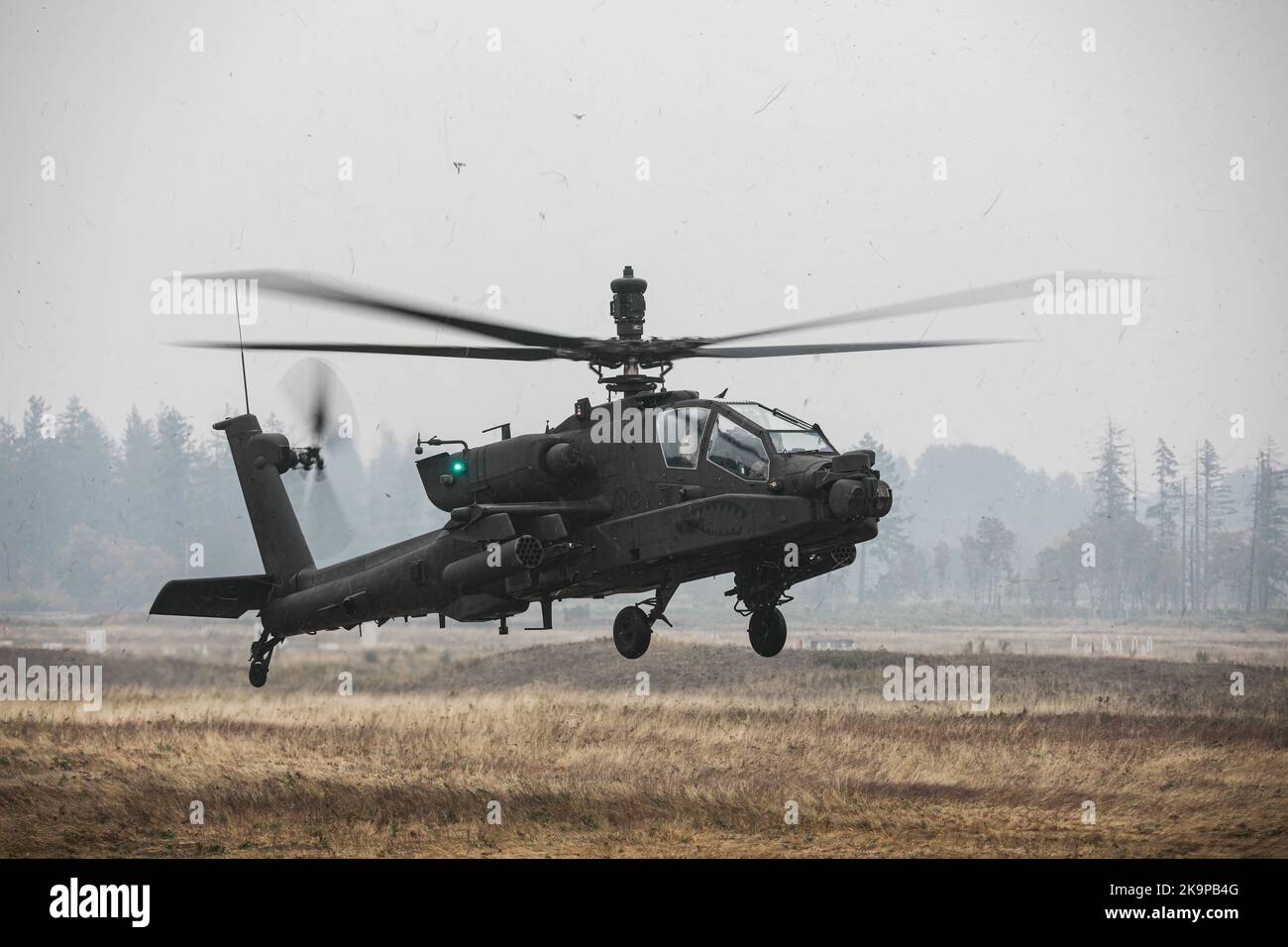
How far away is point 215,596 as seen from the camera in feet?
74.4

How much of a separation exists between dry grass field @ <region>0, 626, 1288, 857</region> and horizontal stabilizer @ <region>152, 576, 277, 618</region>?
2318mm

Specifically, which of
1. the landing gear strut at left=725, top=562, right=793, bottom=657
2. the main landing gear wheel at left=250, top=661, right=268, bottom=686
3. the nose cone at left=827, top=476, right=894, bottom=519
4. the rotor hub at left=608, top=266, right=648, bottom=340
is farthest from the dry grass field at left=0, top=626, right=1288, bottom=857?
the rotor hub at left=608, top=266, right=648, bottom=340

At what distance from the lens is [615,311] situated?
19281 millimetres

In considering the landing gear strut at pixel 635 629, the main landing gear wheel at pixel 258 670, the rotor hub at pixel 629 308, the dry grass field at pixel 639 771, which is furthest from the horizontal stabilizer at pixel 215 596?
the rotor hub at pixel 629 308

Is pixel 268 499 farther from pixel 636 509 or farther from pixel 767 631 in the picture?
pixel 767 631

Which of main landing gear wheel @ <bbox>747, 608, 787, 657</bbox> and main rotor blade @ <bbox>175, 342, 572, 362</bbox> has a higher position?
main rotor blade @ <bbox>175, 342, 572, 362</bbox>

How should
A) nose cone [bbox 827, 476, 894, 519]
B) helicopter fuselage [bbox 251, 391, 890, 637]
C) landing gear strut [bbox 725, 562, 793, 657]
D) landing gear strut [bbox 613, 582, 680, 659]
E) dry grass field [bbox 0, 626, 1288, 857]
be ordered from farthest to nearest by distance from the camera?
landing gear strut [bbox 613, 582, 680, 659], landing gear strut [bbox 725, 562, 793, 657], dry grass field [bbox 0, 626, 1288, 857], helicopter fuselage [bbox 251, 391, 890, 637], nose cone [bbox 827, 476, 894, 519]

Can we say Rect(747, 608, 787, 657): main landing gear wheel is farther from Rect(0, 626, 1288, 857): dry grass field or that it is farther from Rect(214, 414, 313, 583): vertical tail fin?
Rect(214, 414, 313, 583): vertical tail fin

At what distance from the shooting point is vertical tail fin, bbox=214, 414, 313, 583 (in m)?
23.4

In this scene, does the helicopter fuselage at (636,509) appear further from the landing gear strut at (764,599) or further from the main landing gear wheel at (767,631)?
the main landing gear wheel at (767,631)

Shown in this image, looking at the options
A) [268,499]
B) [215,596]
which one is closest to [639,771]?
[215,596]

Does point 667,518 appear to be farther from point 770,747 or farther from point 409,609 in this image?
point 770,747

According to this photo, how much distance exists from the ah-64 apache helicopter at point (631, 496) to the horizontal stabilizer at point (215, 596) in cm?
248

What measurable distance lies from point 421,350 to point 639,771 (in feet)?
25.3
